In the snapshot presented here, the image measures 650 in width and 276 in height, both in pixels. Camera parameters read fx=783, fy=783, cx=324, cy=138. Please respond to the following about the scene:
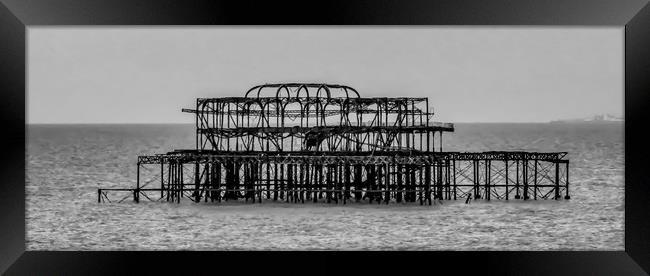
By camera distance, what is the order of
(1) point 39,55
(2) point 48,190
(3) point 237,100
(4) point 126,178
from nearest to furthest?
(3) point 237,100 → (2) point 48,190 → (4) point 126,178 → (1) point 39,55

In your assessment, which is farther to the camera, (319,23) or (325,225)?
(325,225)

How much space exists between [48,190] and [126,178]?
1487 centimetres

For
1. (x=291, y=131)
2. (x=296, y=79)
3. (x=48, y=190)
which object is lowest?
(x=48, y=190)

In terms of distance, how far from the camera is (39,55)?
157 meters

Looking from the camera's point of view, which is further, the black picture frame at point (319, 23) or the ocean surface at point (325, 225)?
the ocean surface at point (325, 225)

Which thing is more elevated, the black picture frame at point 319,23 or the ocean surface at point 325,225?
the black picture frame at point 319,23

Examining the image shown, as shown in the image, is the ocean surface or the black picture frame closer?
the black picture frame

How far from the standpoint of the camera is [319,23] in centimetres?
1409

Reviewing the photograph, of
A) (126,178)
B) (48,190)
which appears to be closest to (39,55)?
(126,178)

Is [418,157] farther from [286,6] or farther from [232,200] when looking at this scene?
[286,6]

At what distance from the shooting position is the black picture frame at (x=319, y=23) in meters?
13.6

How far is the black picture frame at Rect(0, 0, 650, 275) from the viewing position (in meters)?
13.6

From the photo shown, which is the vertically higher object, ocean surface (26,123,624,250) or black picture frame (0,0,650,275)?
black picture frame (0,0,650,275)

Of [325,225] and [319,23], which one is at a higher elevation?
[319,23]
